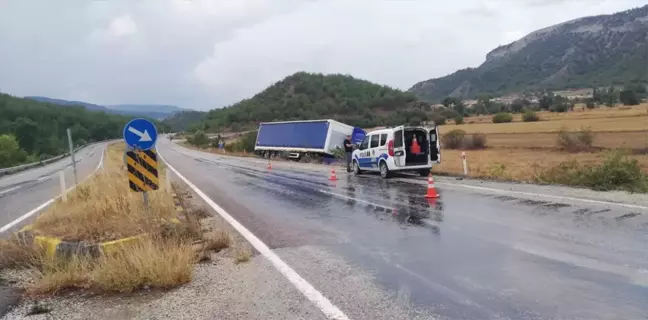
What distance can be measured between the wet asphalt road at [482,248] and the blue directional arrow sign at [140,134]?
2424 mm

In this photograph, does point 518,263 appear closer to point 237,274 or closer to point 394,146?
point 237,274

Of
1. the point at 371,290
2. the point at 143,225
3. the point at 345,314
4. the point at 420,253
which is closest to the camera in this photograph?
the point at 345,314

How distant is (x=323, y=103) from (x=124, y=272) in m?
104

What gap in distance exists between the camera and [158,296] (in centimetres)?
596

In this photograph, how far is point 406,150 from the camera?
19.8m

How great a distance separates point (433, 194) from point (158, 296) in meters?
8.69

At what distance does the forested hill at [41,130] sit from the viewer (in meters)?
84.2

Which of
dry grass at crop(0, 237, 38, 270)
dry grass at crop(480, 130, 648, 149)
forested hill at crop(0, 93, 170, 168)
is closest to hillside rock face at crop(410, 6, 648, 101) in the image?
dry grass at crop(480, 130, 648, 149)

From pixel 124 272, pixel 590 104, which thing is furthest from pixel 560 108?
pixel 124 272

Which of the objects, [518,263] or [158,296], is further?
[518,263]

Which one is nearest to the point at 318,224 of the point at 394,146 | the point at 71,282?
the point at 71,282

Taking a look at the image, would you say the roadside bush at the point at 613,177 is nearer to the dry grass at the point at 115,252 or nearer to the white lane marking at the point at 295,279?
the white lane marking at the point at 295,279

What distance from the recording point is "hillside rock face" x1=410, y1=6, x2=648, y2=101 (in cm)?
12825

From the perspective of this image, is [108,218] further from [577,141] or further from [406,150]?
[577,141]
